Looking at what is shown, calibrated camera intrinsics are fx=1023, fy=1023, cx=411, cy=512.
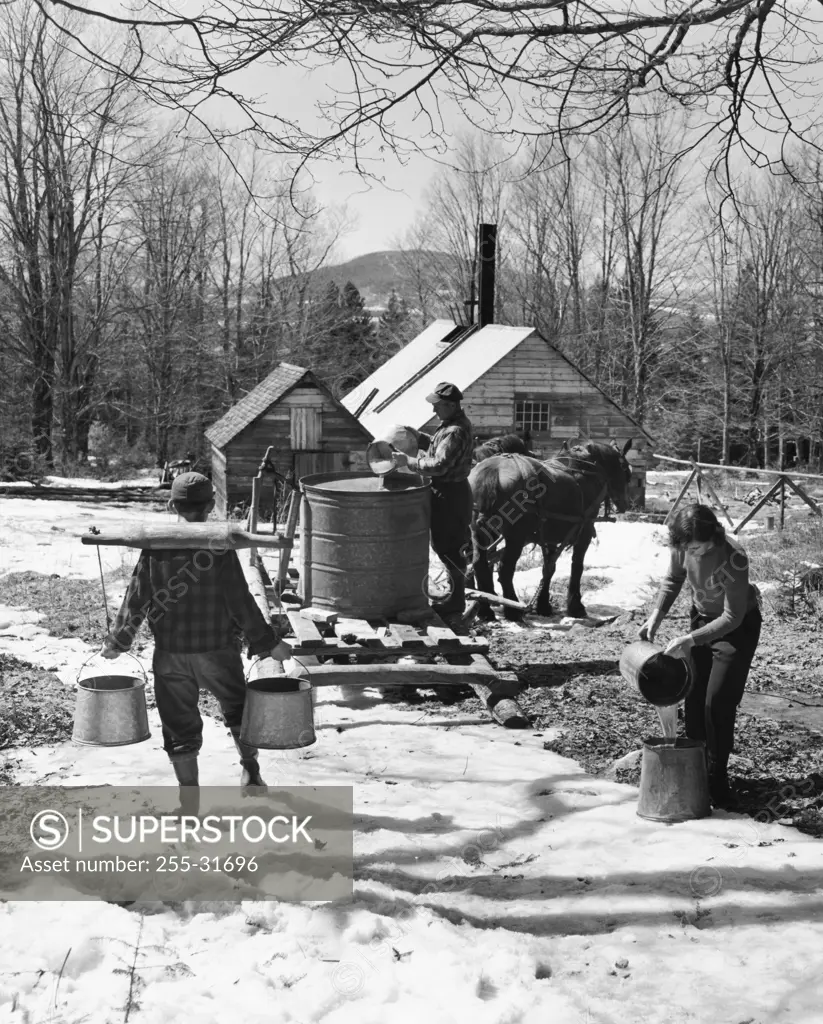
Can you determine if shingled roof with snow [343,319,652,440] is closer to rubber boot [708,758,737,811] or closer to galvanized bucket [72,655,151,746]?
rubber boot [708,758,737,811]

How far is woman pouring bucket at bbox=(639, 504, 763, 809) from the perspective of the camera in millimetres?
5297

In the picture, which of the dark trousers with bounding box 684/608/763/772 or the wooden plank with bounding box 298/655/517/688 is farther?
the wooden plank with bounding box 298/655/517/688

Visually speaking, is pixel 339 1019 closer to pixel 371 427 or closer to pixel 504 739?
pixel 504 739

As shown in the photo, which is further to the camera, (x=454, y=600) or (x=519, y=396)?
(x=519, y=396)

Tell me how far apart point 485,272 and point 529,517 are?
797 inches

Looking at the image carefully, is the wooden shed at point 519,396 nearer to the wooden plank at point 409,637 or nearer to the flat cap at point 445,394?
the flat cap at point 445,394

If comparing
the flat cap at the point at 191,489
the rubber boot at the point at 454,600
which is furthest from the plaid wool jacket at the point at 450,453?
the flat cap at the point at 191,489

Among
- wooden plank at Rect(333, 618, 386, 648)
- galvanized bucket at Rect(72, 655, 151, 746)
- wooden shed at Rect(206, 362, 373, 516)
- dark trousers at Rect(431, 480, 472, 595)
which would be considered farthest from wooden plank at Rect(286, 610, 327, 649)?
wooden shed at Rect(206, 362, 373, 516)

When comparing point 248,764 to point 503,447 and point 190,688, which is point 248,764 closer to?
point 190,688

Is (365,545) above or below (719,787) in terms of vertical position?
above

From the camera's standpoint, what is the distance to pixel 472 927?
165 inches

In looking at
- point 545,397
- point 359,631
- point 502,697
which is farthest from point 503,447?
point 545,397

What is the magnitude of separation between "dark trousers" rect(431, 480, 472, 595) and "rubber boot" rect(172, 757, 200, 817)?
4.09 meters

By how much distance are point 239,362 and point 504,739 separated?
3713cm
